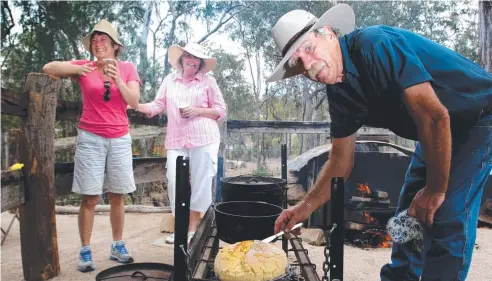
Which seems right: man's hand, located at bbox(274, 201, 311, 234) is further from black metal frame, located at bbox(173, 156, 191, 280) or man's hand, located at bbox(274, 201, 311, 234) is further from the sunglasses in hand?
the sunglasses in hand

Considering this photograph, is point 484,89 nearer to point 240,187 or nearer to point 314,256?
point 240,187

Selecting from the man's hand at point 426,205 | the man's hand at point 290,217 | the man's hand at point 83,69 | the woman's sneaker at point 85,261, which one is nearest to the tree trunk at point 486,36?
the man's hand at point 426,205

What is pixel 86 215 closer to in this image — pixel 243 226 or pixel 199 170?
pixel 199 170

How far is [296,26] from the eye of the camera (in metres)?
1.93

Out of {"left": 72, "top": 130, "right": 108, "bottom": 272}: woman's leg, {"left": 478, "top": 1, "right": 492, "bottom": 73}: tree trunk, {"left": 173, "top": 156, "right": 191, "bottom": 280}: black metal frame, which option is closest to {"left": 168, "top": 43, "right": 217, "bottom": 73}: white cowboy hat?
{"left": 72, "top": 130, "right": 108, "bottom": 272}: woman's leg

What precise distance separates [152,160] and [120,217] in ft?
4.46

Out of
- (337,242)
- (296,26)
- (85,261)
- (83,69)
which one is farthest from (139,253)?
(296,26)

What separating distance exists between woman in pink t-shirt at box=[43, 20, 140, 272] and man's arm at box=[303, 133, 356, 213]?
1.78 metres

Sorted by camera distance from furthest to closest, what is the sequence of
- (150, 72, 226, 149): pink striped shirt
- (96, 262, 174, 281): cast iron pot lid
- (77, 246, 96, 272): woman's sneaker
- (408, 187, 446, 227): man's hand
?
(150, 72, 226, 149): pink striped shirt < (77, 246, 96, 272): woman's sneaker < (96, 262, 174, 281): cast iron pot lid < (408, 187, 446, 227): man's hand

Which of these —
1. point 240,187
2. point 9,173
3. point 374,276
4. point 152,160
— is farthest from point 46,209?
point 374,276

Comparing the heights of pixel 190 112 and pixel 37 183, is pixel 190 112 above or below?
above

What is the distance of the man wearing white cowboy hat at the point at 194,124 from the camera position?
3922mm

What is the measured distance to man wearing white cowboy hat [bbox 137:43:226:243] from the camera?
154 inches

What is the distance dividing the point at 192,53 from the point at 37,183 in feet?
5.92
